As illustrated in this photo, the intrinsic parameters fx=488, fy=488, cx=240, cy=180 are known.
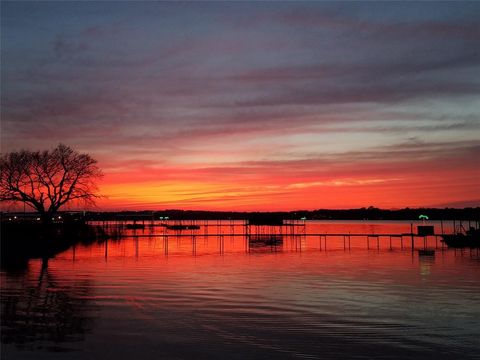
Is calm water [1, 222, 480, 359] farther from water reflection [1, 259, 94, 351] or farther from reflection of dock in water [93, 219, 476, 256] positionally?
reflection of dock in water [93, 219, 476, 256]

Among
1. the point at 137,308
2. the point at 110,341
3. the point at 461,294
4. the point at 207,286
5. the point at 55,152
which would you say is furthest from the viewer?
the point at 55,152

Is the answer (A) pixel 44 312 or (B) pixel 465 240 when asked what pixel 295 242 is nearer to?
(B) pixel 465 240

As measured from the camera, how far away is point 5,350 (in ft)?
47.1

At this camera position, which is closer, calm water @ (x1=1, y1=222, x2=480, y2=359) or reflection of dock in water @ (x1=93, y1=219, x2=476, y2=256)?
calm water @ (x1=1, y1=222, x2=480, y2=359)

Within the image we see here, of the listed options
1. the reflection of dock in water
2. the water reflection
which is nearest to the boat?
the reflection of dock in water

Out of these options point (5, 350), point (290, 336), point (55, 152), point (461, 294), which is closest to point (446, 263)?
point (461, 294)

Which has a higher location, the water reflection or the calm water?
the water reflection

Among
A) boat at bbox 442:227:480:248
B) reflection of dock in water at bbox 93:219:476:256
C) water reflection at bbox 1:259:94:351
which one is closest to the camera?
water reflection at bbox 1:259:94:351

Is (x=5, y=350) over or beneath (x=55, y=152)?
beneath

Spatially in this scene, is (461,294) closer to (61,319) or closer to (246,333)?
(246,333)

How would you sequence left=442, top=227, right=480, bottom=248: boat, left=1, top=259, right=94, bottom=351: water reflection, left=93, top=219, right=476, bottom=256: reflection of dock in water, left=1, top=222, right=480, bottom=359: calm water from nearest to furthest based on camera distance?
left=1, top=222, right=480, bottom=359: calm water → left=1, top=259, right=94, bottom=351: water reflection → left=93, top=219, right=476, bottom=256: reflection of dock in water → left=442, top=227, right=480, bottom=248: boat

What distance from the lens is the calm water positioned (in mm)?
15047

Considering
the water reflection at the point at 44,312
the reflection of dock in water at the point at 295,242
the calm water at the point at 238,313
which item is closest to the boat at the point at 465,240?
the reflection of dock in water at the point at 295,242

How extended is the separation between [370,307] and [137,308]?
1037 cm
